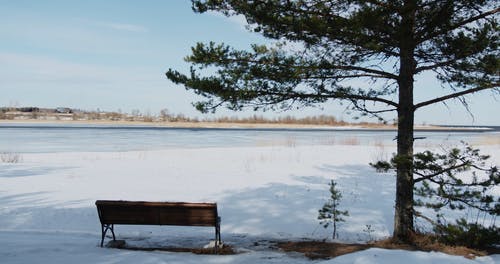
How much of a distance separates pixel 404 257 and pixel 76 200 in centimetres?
763

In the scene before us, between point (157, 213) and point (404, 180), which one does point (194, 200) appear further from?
point (404, 180)

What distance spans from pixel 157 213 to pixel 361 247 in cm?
322

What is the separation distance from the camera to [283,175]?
1405 centimetres

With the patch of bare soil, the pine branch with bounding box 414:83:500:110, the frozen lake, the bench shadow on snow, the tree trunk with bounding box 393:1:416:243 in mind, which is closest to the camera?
the patch of bare soil

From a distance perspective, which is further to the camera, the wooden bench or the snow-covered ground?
the wooden bench

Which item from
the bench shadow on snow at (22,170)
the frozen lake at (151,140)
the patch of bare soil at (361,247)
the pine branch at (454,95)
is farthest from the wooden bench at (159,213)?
the frozen lake at (151,140)

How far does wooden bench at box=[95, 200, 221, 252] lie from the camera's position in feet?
20.6

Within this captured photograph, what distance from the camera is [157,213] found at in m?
6.41

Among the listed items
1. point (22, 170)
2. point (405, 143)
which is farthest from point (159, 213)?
point (22, 170)

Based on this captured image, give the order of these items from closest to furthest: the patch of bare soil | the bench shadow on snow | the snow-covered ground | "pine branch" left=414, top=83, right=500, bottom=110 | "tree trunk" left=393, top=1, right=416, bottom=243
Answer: the snow-covered ground → the patch of bare soil → "pine branch" left=414, top=83, right=500, bottom=110 → "tree trunk" left=393, top=1, right=416, bottom=243 → the bench shadow on snow

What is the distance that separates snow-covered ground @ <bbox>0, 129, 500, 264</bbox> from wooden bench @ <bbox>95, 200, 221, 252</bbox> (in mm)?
543

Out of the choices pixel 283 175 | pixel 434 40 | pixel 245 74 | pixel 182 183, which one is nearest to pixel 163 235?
pixel 245 74

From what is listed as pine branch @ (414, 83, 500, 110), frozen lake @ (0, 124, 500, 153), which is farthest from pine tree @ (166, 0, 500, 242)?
frozen lake @ (0, 124, 500, 153)

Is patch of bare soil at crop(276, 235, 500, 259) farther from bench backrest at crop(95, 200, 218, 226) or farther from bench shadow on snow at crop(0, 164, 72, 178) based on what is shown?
bench shadow on snow at crop(0, 164, 72, 178)
